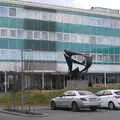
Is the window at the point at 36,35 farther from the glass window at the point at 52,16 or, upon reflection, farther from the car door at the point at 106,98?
the car door at the point at 106,98

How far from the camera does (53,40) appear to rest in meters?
82.9

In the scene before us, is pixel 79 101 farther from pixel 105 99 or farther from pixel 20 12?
pixel 20 12

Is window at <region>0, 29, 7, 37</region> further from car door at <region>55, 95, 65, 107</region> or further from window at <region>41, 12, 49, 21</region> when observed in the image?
car door at <region>55, 95, 65, 107</region>

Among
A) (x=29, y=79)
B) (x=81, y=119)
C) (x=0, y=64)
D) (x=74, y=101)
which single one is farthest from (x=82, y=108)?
(x=29, y=79)

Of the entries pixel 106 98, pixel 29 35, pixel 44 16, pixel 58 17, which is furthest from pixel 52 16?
pixel 106 98

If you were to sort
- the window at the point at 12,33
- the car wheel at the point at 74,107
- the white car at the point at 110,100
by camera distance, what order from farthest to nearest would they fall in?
the window at the point at 12,33 → the white car at the point at 110,100 → the car wheel at the point at 74,107

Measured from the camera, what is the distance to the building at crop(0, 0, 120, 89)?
256 ft

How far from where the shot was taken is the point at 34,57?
263ft

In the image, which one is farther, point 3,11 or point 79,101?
point 3,11

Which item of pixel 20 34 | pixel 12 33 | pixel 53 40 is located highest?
pixel 12 33

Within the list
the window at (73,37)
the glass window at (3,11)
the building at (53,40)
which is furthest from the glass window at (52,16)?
the glass window at (3,11)

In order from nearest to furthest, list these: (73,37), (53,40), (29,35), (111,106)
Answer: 1. (111,106)
2. (29,35)
3. (53,40)
4. (73,37)

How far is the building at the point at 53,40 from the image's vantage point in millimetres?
78000

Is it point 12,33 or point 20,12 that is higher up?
point 20,12
